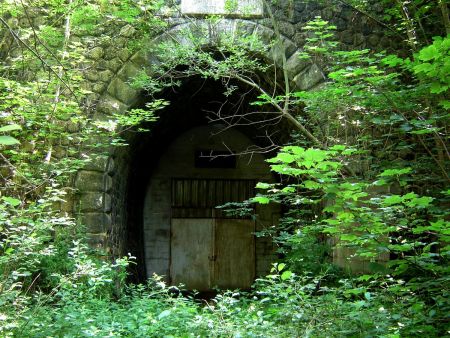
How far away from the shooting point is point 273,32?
6121 millimetres

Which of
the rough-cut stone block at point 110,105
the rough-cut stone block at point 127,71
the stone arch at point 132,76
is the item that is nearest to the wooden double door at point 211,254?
the stone arch at point 132,76

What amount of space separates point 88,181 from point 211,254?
14.2ft

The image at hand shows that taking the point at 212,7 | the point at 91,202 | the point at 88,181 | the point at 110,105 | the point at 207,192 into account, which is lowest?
the point at 91,202

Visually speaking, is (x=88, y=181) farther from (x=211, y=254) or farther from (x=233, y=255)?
(x=233, y=255)

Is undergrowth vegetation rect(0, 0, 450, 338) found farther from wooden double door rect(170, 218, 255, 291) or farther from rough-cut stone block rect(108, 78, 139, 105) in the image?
wooden double door rect(170, 218, 255, 291)

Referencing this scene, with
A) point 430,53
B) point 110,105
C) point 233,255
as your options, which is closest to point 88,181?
point 110,105

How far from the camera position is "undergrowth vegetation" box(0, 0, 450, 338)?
2992mm

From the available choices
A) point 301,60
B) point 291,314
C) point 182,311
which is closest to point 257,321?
point 291,314

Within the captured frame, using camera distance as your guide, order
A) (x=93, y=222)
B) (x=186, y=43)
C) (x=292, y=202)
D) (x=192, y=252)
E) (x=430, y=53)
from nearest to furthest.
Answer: (x=430, y=53) < (x=292, y=202) < (x=93, y=222) < (x=186, y=43) < (x=192, y=252)

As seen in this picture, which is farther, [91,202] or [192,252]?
[192,252]

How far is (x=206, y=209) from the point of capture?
9.71 metres

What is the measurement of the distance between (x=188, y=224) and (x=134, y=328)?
5701mm

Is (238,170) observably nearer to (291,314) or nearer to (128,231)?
(128,231)

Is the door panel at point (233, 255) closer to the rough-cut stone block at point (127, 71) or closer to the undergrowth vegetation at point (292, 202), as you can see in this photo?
the undergrowth vegetation at point (292, 202)
